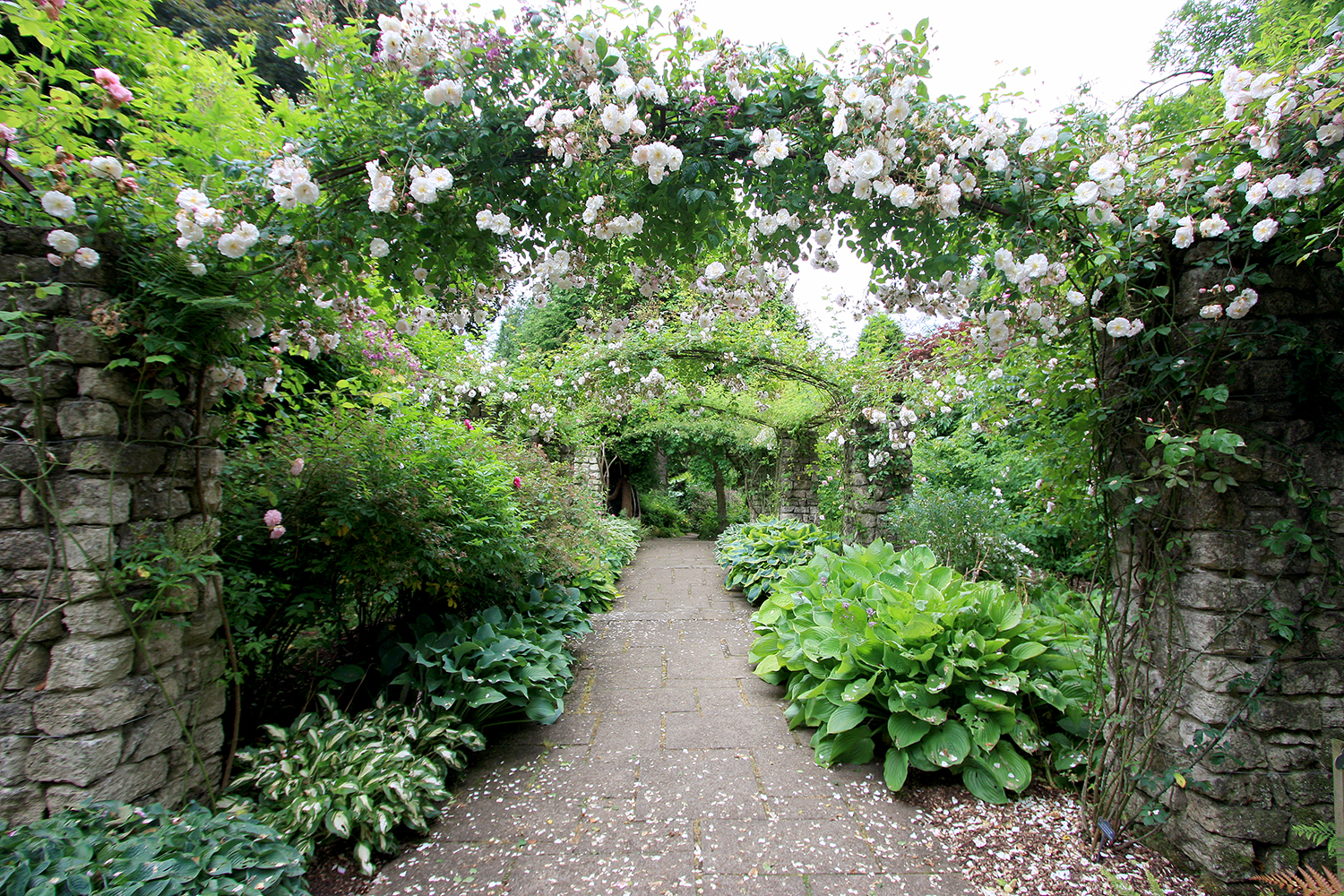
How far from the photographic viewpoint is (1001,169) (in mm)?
1972

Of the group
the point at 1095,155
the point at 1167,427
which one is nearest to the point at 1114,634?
the point at 1167,427

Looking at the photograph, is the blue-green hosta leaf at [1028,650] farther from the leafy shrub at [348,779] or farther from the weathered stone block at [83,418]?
the weathered stone block at [83,418]

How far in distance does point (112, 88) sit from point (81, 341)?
74 cm

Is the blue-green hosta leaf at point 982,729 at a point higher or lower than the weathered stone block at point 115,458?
lower

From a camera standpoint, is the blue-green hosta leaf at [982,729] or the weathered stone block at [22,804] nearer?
the weathered stone block at [22,804]

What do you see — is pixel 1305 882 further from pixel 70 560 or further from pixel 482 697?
pixel 70 560

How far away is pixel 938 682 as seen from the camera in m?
2.53

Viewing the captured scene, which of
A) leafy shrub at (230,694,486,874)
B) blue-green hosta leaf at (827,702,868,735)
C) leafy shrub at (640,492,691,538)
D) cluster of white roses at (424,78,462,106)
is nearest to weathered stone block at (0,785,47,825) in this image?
leafy shrub at (230,694,486,874)

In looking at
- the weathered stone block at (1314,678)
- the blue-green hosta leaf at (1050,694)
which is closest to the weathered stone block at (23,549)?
the blue-green hosta leaf at (1050,694)

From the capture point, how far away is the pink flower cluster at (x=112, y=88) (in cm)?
170

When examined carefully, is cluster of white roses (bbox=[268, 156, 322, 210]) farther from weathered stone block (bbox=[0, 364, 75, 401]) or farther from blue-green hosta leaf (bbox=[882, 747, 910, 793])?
blue-green hosta leaf (bbox=[882, 747, 910, 793])

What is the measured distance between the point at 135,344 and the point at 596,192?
61.2 inches

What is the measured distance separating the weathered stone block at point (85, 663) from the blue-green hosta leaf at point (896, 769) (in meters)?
2.73

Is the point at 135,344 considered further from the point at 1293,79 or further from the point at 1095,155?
the point at 1293,79
